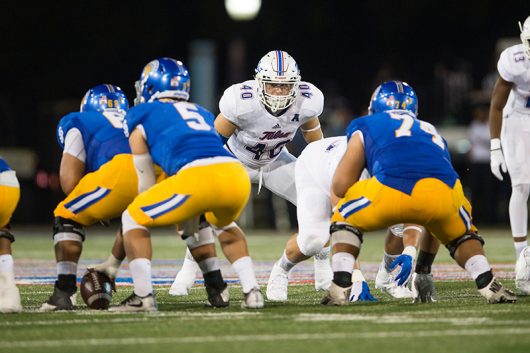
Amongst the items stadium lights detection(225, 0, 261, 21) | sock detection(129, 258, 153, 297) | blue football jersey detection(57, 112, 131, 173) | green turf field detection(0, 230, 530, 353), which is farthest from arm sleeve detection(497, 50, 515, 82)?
stadium lights detection(225, 0, 261, 21)

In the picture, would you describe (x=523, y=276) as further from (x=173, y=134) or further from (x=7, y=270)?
(x=7, y=270)

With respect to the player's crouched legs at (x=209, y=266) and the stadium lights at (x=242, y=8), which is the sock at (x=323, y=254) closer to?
the player's crouched legs at (x=209, y=266)

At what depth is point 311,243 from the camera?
23.7ft

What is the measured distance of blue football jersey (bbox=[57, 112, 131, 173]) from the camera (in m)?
6.68

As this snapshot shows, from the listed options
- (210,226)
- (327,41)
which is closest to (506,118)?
(210,226)

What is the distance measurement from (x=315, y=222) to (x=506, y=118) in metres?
1.79

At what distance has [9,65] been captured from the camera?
21453 millimetres

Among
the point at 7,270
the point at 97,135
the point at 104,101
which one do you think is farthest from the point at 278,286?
the point at 7,270

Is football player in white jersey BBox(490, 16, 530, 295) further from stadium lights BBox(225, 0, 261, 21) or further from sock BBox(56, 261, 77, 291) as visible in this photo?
stadium lights BBox(225, 0, 261, 21)

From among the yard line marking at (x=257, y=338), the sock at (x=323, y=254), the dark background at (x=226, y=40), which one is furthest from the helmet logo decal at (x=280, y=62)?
the dark background at (x=226, y=40)

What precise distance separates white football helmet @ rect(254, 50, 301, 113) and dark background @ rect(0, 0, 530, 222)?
39.5 feet

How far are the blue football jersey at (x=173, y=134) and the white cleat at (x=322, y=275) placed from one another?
6.08ft

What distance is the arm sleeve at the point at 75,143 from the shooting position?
6.78 m

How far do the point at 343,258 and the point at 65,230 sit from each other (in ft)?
5.31
